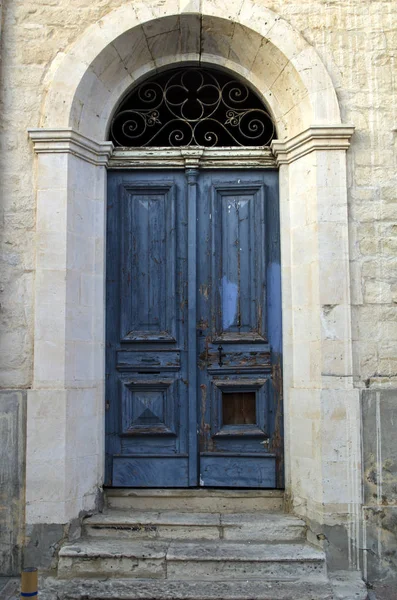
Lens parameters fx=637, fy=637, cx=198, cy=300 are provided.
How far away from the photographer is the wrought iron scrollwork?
5414 mm

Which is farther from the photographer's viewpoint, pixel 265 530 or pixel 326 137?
pixel 326 137

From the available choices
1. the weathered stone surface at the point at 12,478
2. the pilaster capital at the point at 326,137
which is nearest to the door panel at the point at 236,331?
the pilaster capital at the point at 326,137

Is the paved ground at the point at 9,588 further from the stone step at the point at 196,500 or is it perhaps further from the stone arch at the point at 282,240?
the stone step at the point at 196,500

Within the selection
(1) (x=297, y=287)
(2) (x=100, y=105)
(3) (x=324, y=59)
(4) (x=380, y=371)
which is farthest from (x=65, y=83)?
(4) (x=380, y=371)

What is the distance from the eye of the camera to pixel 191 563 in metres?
4.43

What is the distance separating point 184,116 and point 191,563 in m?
3.59

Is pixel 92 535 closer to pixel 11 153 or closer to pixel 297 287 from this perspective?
pixel 297 287

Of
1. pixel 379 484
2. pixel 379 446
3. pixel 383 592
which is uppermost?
pixel 379 446

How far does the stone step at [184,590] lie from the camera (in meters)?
4.17

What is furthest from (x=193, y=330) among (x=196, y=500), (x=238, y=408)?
(x=196, y=500)

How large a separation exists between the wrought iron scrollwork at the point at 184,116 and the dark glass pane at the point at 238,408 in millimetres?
2113

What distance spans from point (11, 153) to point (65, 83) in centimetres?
69

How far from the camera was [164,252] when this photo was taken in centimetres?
530

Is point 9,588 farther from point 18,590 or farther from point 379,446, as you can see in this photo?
point 379,446
